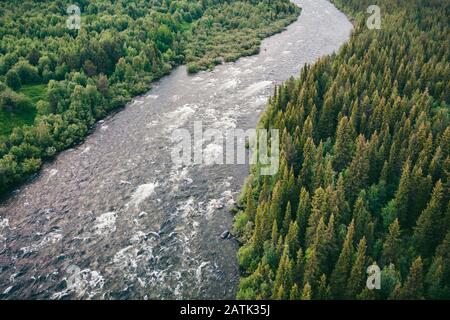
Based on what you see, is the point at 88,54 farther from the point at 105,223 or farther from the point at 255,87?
the point at 105,223

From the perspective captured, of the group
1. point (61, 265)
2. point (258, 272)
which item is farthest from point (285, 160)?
point (61, 265)

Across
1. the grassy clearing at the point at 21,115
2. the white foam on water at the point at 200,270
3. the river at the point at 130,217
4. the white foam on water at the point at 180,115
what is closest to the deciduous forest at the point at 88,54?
the grassy clearing at the point at 21,115

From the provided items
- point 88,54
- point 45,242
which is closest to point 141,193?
point 45,242

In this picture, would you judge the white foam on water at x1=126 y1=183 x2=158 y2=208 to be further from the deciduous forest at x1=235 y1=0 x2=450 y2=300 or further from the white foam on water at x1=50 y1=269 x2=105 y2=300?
the deciduous forest at x1=235 y1=0 x2=450 y2=300

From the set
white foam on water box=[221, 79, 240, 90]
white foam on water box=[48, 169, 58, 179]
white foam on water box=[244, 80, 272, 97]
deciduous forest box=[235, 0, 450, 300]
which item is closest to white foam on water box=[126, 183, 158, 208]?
deciduous forest box=[235, 0, 450, 300]

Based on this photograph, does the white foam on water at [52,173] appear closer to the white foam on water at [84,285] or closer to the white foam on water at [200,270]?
the white foam on water at [84,285]
